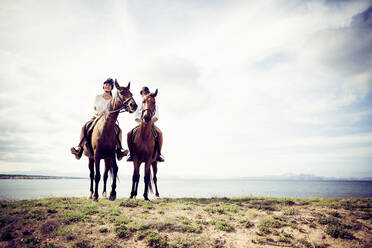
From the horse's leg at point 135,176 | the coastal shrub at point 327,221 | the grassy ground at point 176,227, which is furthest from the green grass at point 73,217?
the coastal shrub at point 327,221

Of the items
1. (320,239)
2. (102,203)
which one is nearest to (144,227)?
(102,203)

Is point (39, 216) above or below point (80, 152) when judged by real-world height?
below

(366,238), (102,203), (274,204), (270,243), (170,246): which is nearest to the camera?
(170,246)

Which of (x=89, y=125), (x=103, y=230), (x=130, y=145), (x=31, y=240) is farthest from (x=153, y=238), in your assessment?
(x=89, y=125)

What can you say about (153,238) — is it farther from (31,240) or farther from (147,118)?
(147,118)

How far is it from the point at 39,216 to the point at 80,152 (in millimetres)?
3813

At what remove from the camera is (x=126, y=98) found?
8633 mm

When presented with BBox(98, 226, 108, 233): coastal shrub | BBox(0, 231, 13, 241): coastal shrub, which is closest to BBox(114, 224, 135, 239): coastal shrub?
BBox(98, 226, 108, 233): coastal shrub

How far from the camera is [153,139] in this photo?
9.99m

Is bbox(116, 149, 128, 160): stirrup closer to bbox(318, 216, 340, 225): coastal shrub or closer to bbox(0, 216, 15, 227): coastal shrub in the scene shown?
bbox(0, 216, 15, 227): coastal shrub

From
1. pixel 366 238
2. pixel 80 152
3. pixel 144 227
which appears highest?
pixel 80 152

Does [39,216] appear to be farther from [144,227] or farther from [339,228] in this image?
[339,228]

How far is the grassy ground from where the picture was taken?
5309 mm

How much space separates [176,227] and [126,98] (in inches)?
230
